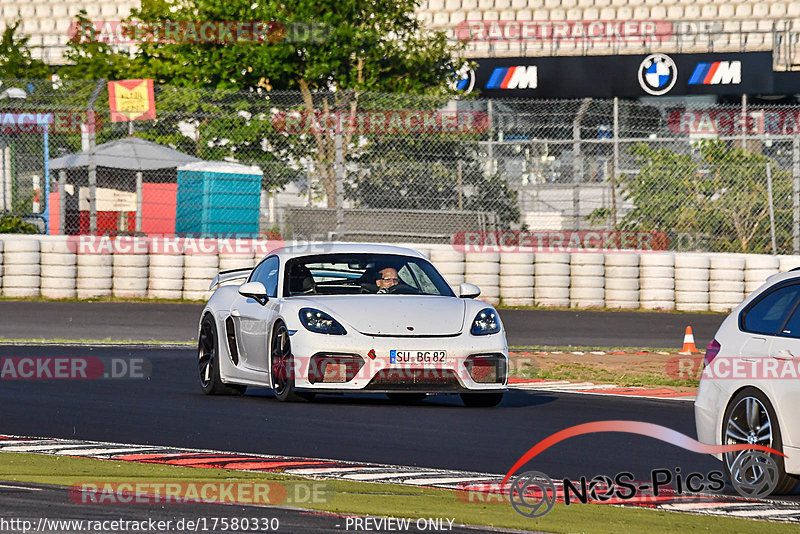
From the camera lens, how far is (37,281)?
21.3 m

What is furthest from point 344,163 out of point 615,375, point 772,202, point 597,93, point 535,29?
point 535,29

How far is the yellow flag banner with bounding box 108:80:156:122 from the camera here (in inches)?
899

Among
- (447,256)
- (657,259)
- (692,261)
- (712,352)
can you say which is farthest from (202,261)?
(712,352)

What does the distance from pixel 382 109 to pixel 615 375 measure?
8.87 meters

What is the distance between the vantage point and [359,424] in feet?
32.3

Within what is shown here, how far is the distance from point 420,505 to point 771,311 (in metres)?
2.23

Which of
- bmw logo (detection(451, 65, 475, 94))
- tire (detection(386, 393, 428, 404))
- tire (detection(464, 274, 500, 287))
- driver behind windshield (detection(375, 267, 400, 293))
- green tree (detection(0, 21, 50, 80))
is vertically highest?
green tree (detection(0, 21, 50, 80))

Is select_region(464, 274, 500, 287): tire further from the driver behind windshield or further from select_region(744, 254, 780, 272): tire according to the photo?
the driver behind windshield

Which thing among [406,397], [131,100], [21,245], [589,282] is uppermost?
[131,100]

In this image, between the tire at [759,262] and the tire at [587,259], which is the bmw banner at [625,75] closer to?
the tire at [759,262]

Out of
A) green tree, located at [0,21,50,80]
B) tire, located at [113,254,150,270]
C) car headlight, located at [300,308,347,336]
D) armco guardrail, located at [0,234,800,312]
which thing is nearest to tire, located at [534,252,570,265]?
armco guardrail, located at [0,234,800,312]

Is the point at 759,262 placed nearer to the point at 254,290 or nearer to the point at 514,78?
the point at 254,290

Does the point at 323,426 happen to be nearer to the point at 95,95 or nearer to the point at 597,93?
the point at 95,95

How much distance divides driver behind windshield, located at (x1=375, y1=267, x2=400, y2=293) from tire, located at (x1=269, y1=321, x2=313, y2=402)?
0.93 metres
